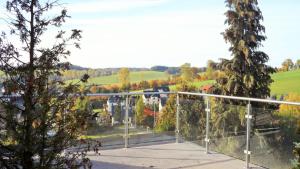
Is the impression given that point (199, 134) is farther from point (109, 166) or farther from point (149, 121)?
point (109, 166)

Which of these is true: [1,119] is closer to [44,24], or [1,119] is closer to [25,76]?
[25,76]

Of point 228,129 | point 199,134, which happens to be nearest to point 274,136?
point 228,129

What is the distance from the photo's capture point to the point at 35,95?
3361 millimetres

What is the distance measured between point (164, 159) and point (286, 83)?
27.2 meters

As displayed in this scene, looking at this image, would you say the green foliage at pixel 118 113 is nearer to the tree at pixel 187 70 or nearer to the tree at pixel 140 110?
the tree at pixel 140 110

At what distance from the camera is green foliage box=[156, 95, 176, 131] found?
29.4ft

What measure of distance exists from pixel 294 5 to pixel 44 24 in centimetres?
2137

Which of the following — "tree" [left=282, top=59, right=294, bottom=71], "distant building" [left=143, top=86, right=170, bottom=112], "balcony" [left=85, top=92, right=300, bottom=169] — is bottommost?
"balcony" [left=85, top=92, right=300, bottom=169]

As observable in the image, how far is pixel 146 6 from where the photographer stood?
1891 cm

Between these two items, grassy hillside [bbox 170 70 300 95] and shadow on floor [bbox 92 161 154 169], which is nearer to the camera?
shadow on floor [bbox 92 161 154 169]

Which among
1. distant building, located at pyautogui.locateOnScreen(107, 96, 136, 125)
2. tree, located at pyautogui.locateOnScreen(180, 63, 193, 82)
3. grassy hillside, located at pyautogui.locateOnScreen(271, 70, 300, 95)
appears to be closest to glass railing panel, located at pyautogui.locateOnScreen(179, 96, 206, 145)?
distant building, located at pyautogui.locateOnScreen(107, 96, 136, 125)

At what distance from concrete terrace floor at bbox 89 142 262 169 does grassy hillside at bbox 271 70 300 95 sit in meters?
21.4

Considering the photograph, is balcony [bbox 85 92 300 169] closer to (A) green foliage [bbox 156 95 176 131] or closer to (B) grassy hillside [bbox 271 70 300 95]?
(A) green foliage [bbox 156 95 176 131]

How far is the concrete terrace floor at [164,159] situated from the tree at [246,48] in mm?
13875
